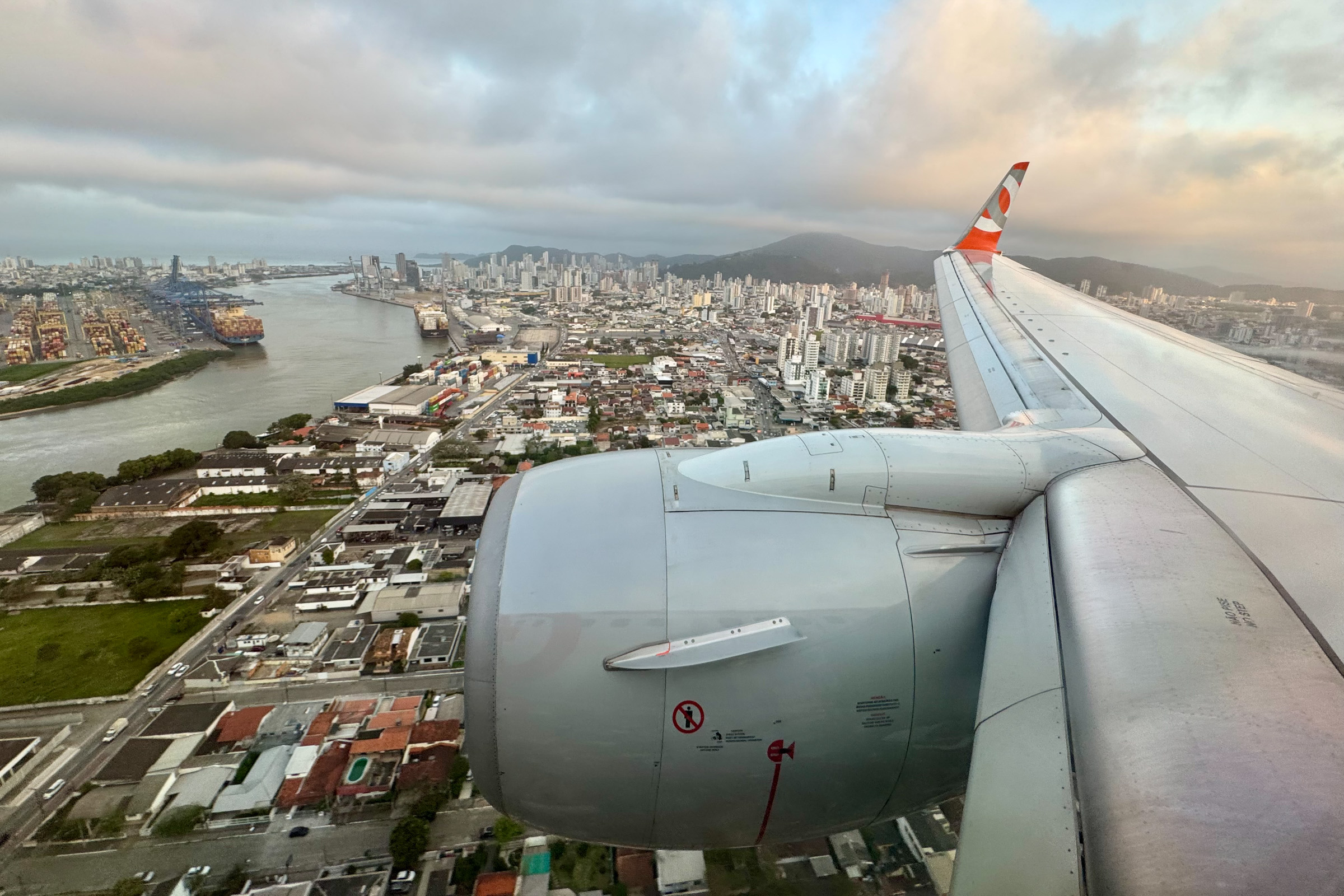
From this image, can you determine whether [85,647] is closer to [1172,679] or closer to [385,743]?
[385,743]

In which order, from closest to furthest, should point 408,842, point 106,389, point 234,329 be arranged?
point 408,842 < point 106,389 < point 234,329

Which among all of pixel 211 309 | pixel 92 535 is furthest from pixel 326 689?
pixel 211 309

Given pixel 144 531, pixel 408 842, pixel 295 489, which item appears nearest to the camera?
pixel 408 842

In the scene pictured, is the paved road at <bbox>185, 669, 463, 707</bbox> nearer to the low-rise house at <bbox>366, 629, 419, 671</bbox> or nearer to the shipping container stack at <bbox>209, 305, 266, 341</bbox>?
the low-rise house at <bbox>366, 629, 419, 671</bbox>

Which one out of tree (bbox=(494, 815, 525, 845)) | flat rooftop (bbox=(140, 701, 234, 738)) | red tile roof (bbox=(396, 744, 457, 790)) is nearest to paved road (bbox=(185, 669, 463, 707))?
flat rooftop (bbox=(140, 701, 234, 738))

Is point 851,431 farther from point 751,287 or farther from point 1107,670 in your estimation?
point 751,287

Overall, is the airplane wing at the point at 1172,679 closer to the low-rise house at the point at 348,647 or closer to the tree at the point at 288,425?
the low-rise house at the point at 348,647

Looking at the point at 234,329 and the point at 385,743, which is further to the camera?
the point at 234,329
